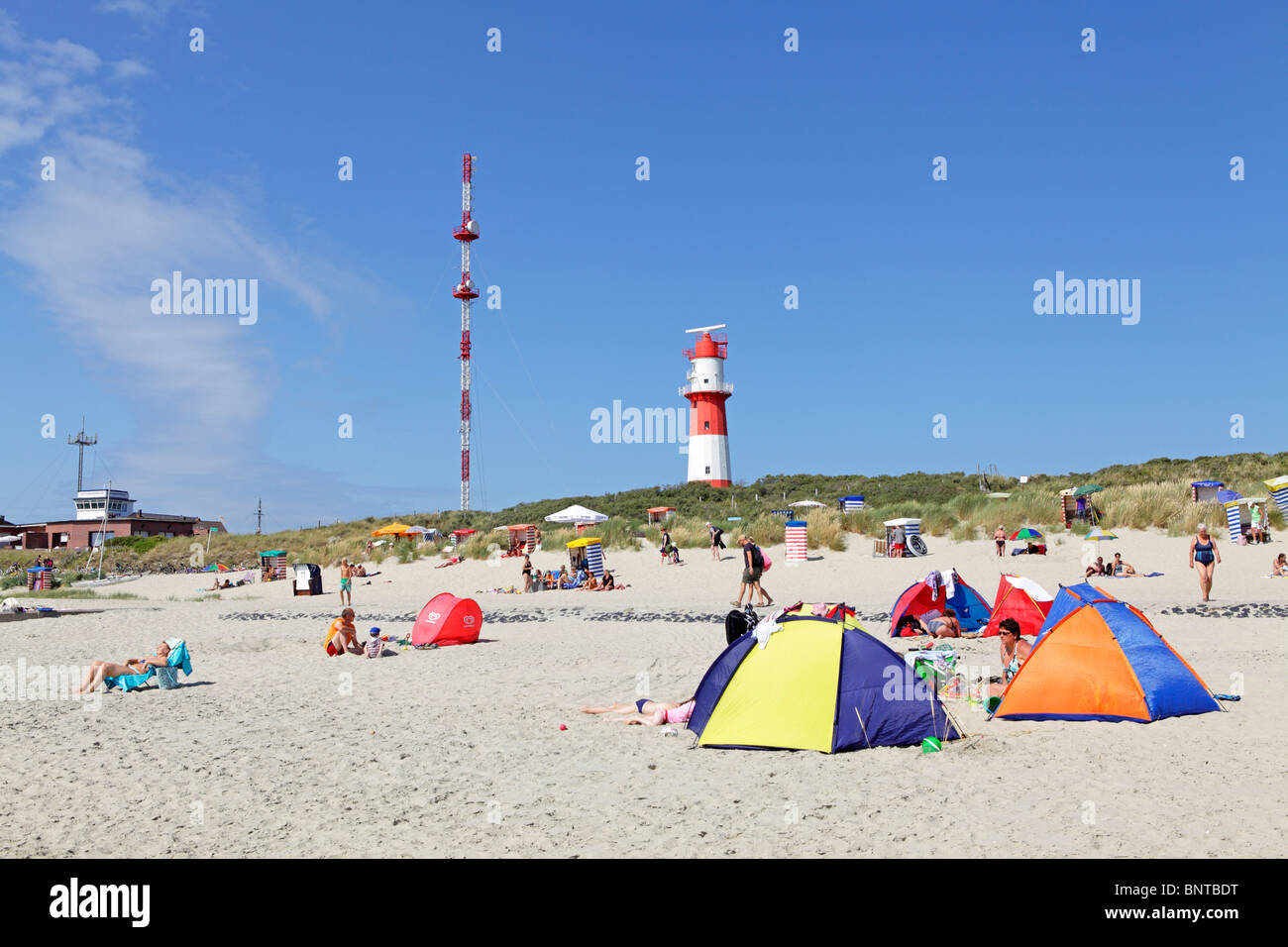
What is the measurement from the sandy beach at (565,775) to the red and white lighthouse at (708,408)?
3335 centimetres

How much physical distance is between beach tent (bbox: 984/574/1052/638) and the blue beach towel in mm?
10201

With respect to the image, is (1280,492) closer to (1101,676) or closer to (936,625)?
(936,625)

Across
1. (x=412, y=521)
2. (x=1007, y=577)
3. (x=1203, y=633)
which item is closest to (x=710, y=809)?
(x=1007, y=577)

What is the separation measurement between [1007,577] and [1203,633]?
2.80 metres

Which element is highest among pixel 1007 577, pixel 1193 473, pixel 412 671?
pixel 1193 473

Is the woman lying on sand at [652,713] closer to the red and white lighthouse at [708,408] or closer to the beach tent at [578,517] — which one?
the beach tent at [578,517]

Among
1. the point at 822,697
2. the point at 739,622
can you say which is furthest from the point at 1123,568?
the point at 822,697

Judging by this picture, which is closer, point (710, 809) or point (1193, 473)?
point (710, 809)

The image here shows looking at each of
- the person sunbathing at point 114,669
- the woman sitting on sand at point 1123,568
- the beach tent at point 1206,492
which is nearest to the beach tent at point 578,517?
the woman sitting on sand at point 1123,568

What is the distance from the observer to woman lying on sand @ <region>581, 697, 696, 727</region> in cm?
790

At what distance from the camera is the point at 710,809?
5.62 meters

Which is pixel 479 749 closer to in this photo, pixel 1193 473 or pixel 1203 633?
pixel 1203 633

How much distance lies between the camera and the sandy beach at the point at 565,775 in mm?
5047

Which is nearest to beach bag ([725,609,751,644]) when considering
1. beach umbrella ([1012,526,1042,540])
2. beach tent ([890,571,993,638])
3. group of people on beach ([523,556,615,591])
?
beach tent ([890,571,993,638])
